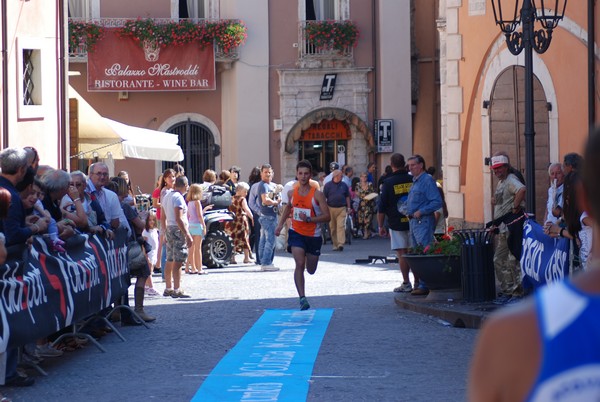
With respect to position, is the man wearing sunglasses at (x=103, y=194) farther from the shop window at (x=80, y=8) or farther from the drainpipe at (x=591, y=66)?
the shop window at (x=80, y=8)

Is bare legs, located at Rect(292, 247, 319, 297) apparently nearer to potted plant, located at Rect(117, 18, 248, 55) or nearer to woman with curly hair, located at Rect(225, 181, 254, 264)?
woman with curly hair, located at Rect(225, 181, 254, 264)

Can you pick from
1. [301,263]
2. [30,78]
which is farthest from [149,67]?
[301,263]

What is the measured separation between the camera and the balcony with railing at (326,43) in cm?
3678

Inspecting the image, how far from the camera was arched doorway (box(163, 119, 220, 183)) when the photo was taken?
123 ft

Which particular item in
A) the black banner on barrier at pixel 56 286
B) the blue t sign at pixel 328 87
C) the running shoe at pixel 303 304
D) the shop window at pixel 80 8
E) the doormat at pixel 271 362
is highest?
the shop window at pixel 80 8

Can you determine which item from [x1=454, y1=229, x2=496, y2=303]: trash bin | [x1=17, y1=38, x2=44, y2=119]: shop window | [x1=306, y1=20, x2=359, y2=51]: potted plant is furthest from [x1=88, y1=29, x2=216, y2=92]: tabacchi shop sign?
[x1=454, y1=229, x2=496, y2=303]: trash bin

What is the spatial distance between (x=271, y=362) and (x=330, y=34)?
89.1 ft

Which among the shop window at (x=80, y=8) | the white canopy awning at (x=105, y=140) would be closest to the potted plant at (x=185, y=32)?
the shop window at (x=80, y=8)

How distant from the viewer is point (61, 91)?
22.3m

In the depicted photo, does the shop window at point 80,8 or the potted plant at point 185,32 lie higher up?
the shop window at point 80,8

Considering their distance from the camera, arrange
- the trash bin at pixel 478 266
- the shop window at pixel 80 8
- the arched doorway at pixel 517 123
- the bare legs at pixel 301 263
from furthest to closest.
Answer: the shop window at pixel 80 8 → the arched doorway at pixel 517 123 → the bare legs at pixel 301 263 → the trash bin at pixel 478 266

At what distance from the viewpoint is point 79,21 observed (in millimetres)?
35844

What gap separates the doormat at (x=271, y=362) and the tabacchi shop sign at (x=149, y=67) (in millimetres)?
23071

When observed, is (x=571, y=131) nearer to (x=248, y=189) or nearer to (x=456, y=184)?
(x=456, y=184)
